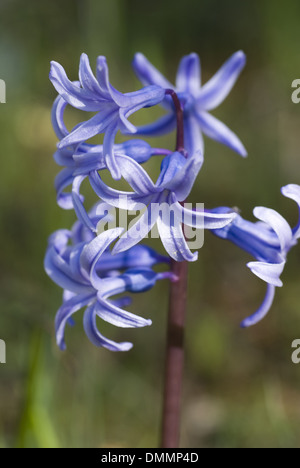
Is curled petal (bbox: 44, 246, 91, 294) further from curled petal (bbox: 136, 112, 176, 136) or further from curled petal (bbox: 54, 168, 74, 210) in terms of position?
curled petal (bbox: 136, 112, 176, 136)

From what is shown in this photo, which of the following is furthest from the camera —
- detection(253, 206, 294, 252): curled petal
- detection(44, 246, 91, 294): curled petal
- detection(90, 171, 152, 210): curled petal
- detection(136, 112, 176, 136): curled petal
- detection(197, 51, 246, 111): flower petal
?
detection(197, 51, 246, 111): flower petal

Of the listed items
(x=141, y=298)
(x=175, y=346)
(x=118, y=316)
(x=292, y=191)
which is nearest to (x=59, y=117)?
(x=118, y=316)

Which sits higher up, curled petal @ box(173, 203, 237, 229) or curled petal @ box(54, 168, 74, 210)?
curled petal @ box(54, 168, 74, 210)

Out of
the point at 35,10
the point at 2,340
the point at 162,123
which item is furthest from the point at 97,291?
the point at 35,10

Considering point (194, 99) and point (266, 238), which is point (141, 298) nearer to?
point (194, 99)

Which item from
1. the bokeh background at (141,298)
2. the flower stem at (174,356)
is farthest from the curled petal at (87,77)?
the bokeh background at (141,298)

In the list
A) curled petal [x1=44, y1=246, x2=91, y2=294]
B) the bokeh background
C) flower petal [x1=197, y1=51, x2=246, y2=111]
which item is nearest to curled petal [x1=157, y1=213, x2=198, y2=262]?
curled petal [x1=44, y1=246, x2=91, y2=294]

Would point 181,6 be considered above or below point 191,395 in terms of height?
above

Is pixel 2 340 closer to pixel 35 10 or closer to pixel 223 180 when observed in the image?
pixel 223 180
